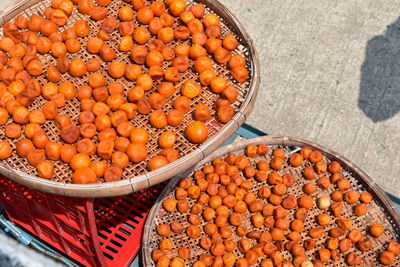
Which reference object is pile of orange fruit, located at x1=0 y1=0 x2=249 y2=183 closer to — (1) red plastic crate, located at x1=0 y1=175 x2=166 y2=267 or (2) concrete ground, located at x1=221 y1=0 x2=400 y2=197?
(1) red plastic crate, located at x1=0 y1=175 x2=166 y2=267

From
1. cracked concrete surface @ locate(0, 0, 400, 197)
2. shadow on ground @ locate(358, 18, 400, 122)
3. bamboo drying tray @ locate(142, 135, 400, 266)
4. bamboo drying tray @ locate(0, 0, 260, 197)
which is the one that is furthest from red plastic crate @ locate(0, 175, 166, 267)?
shadow on ground @ locate(358, 18, 400, 122)

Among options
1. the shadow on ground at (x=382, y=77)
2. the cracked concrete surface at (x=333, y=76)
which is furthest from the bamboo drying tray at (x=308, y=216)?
the shadow on ground at (x=382, y=77)

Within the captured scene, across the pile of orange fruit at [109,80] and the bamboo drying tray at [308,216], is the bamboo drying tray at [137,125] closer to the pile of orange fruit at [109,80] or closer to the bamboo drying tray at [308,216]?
the pile of orange fruit at [109,80]

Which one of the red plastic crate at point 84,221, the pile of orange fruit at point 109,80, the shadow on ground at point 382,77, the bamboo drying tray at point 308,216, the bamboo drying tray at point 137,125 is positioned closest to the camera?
the bamboo drying tray at point 137,125

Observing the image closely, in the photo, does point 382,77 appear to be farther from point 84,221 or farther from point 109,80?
point 84,221

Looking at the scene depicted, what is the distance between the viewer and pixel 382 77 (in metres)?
3.33

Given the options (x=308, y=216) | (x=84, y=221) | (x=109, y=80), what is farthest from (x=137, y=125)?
(x=308, y=216)

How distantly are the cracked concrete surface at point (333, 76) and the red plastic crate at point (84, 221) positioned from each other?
1.15 m

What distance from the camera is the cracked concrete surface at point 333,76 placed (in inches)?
121

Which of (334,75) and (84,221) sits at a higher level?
(84,221)

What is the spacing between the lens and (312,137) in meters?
3.10

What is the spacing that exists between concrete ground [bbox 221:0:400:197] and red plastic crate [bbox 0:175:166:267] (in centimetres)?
116

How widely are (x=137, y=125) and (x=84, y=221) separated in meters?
0.54

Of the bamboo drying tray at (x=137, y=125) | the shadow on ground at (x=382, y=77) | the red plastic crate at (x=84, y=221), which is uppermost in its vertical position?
the bamboo drying tray at (x=137, y=125)
